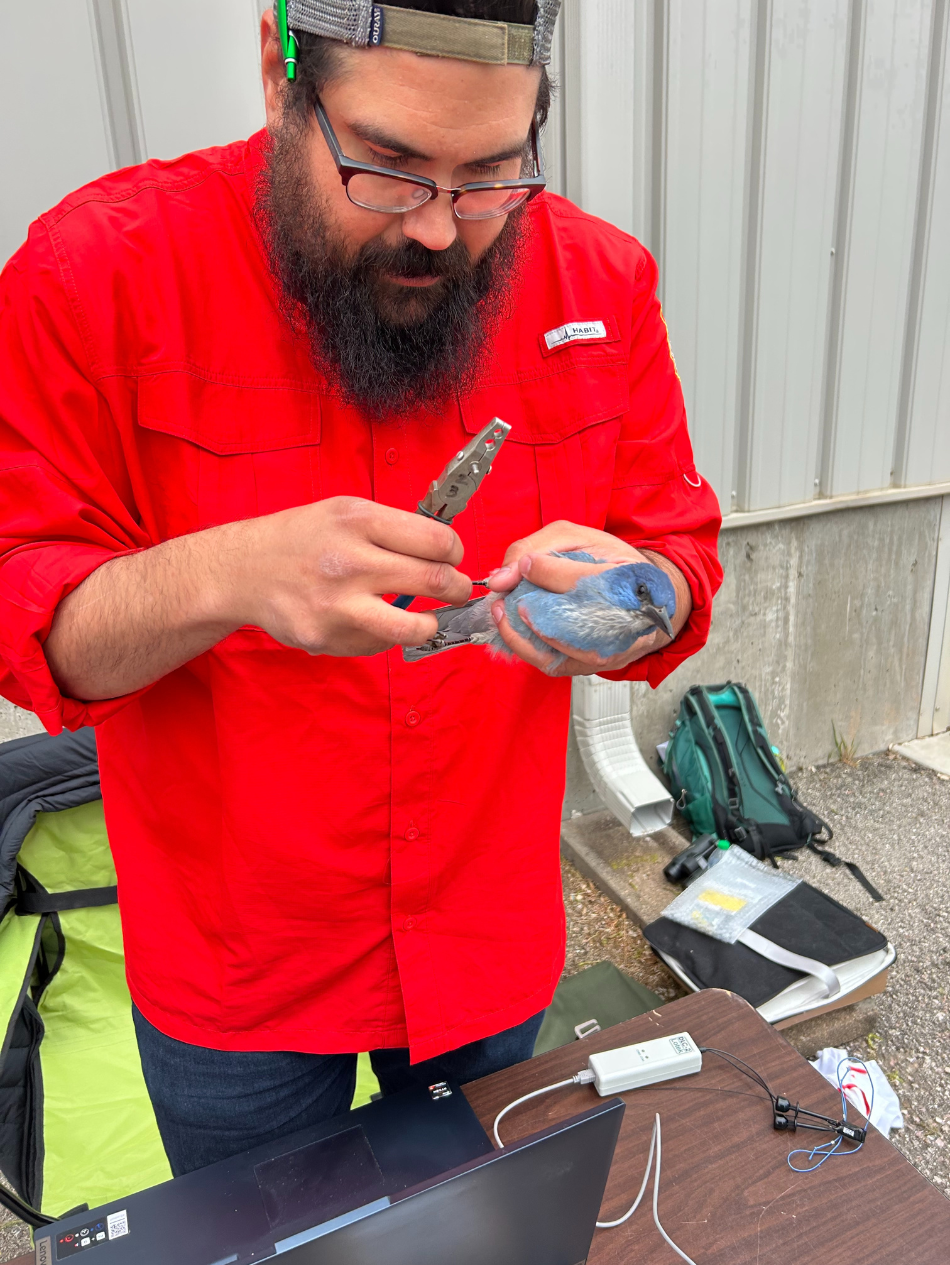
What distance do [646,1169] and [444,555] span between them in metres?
1.01

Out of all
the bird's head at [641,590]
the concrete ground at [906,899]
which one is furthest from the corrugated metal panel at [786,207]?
the bird's head at [641,590]

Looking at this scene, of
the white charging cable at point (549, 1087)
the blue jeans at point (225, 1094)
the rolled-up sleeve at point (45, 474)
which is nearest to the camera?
the rolled-up sleeve at point (45, 474)

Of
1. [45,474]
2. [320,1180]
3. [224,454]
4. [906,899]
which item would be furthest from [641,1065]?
[906,899]

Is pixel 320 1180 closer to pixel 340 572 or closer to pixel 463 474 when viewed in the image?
pixel 340 572

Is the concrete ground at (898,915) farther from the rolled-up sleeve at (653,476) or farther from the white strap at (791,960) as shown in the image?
the rolled-up sleeve at (653,476)

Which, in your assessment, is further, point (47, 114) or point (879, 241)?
point (879, 241)

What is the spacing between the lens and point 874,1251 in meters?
1.26

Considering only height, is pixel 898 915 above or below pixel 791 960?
below

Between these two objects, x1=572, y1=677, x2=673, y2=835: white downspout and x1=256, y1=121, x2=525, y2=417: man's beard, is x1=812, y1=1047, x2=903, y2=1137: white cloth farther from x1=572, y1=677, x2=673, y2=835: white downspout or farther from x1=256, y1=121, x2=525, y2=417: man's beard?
x1=256, y1=121, x2=525, y2=417: man's beard

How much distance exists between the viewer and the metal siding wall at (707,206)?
354cm

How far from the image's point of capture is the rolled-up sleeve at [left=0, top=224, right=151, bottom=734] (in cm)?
119

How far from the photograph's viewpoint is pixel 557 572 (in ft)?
4.32

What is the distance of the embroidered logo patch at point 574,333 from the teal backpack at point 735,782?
9.74ft

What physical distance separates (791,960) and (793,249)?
3.02 meters
